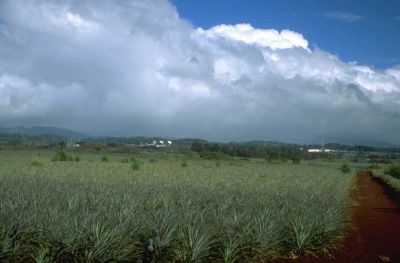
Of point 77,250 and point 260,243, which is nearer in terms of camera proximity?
point 77,250

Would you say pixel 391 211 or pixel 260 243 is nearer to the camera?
pixel 260 243

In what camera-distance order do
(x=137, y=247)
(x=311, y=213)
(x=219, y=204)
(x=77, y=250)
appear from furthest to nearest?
(x=219, y=204)
(x=311, y=213)
(x=137, y=247)
(x=77, y=250)

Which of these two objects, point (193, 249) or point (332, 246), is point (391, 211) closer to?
point (332, 246)

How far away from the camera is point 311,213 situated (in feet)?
41.5

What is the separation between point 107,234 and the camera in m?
8.25

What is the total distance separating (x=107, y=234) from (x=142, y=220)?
1.47 meters

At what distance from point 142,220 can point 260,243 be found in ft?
7.76

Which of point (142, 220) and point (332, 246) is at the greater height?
point (142, 220)

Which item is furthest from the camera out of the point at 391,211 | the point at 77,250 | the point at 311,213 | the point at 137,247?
the point at 391,211

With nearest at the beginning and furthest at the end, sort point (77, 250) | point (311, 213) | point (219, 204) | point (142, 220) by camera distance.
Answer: point (77, 250) → point (142, 220) → point (311, 213) → point (219, 204)

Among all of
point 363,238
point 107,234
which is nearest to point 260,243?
point 107,234

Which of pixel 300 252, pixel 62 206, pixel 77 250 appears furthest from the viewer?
pixel 62 206

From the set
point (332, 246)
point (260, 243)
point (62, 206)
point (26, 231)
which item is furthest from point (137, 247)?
point (332, 246)

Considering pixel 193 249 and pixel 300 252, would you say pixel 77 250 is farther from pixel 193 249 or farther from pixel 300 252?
pixel 300 252
